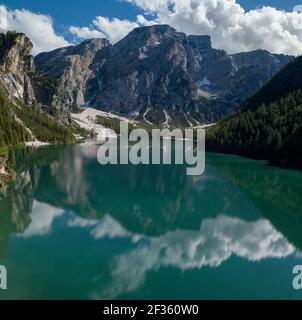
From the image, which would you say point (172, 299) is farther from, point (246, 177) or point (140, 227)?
point (246, 177)

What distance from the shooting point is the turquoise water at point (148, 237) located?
31.8m

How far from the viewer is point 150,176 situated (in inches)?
3750

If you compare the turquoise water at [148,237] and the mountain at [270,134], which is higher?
the mountain at [270,134]

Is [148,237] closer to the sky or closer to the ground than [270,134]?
closer to the ground

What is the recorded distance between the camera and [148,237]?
47.2 meters

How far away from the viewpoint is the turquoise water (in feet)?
104

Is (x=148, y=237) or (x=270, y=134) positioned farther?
(x=270, y=134)

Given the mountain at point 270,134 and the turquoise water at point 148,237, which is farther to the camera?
the mountain at point 270,134

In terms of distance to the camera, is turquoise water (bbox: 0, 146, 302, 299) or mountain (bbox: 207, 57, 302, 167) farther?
mountain (bbox: 207, 57, 302, 167)

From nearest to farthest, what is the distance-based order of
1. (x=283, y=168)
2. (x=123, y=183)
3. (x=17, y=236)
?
(x=17, y=236), (x=123, y=183), (x=283, y=168)

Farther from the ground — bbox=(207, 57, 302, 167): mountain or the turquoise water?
bbox=(207, 57, 302, 167): mountain
